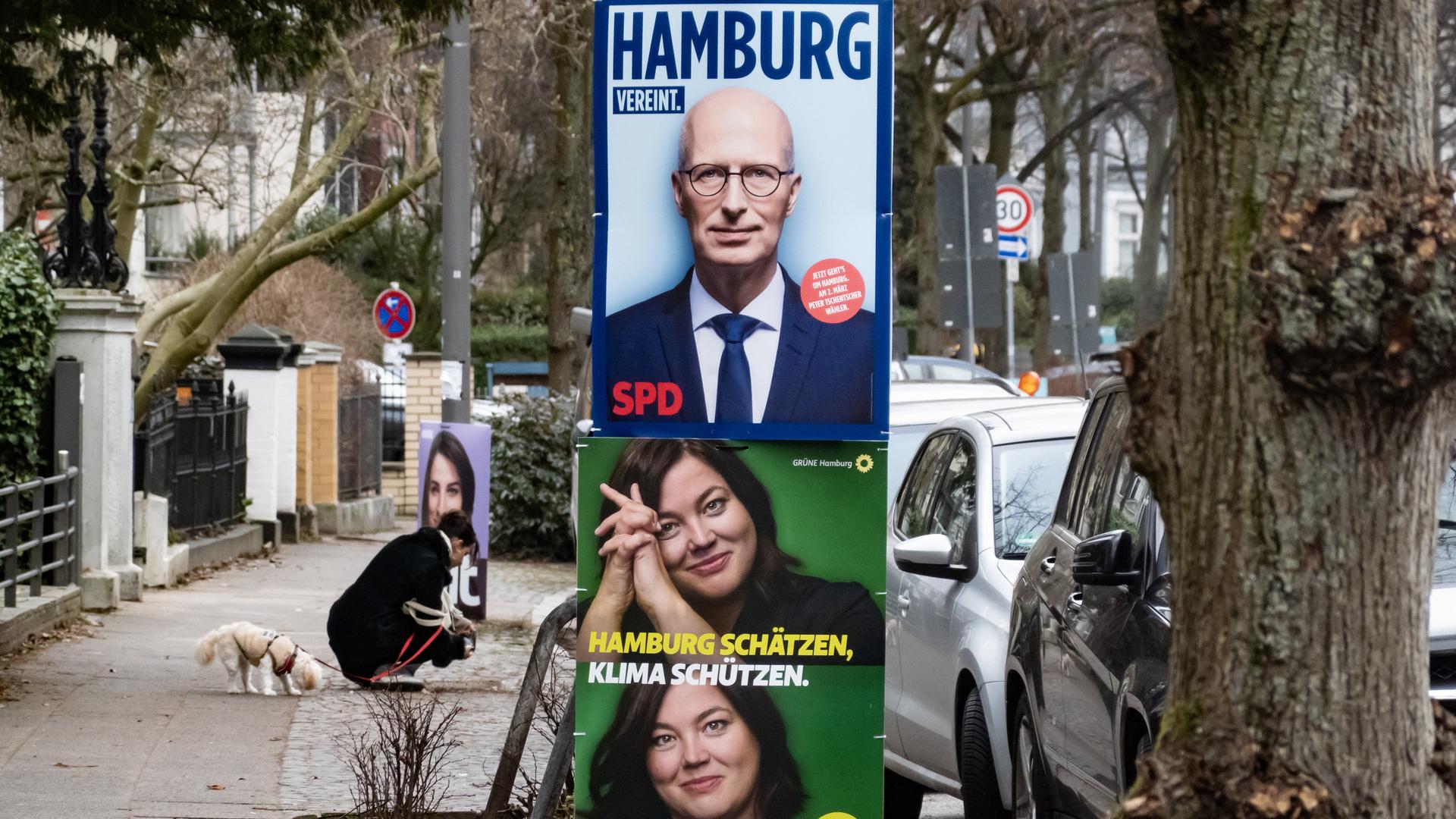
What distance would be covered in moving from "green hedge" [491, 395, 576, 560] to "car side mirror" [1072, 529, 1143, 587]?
14.8 meters

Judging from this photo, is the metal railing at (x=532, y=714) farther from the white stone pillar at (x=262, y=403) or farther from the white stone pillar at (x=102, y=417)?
the white stone pillar at (x=262, y=403)

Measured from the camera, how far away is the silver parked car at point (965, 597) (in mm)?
7277

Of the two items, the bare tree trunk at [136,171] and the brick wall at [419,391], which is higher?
the bare tree trunk at [136,171]

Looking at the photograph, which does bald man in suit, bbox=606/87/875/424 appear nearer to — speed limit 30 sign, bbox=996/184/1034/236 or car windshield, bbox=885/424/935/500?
car windshield, bbox=885/424/935/500

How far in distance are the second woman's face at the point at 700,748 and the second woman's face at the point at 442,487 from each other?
30.2 feet

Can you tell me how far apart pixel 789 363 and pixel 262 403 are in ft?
59.2

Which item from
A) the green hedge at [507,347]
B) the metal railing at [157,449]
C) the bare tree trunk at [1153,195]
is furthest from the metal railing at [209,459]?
the green hedge at [507,347]

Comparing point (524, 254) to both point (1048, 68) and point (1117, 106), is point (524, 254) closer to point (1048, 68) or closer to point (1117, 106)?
point (1117, 106)

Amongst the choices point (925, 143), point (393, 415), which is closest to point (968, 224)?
point (393, 415)

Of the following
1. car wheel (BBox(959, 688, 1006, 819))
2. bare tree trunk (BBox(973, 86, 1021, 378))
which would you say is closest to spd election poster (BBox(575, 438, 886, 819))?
car wheel (BBox(959, 688, 1006, 819))

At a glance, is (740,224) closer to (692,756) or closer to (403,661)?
(692,756)

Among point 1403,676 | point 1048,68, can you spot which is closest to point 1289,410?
point 1403,676

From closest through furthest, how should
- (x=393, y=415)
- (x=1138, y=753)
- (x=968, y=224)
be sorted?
(x=1138, y=753), (x=968, y=224), (x=393, y=415)

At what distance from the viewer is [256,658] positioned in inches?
428
